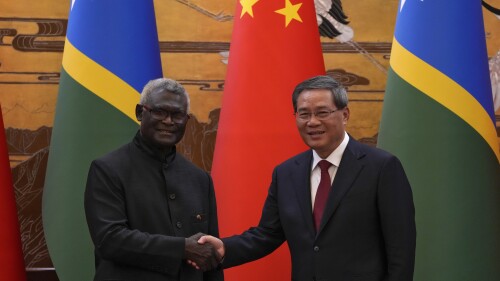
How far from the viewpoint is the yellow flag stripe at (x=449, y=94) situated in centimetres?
323

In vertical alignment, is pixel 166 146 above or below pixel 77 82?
below

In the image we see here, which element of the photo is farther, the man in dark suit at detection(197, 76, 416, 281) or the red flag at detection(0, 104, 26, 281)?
the red flag at detection(0, 104, 26, 281)

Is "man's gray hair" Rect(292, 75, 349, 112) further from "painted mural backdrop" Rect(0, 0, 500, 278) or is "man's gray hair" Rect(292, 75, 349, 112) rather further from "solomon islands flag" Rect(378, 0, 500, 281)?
"painted mural backdrop" Rect(0, 0, 500, 278)

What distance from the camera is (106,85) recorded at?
3.37m

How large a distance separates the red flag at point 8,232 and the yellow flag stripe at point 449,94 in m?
2.04

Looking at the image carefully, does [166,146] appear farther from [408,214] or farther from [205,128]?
[205,128]

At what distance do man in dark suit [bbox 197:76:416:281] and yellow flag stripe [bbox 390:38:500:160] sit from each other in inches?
43.6

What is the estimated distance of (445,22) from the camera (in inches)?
129

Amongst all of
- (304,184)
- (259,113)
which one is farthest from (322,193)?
(259,113)

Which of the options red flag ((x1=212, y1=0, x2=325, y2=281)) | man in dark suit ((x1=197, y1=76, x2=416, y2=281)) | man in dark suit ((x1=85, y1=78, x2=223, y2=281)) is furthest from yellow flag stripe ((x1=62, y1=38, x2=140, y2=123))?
man in dark suit ((x1=197, y1=76, x2=416, y2=281))

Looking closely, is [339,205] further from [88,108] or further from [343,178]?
[88,108]

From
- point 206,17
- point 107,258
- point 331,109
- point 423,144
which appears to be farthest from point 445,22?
point 107,258

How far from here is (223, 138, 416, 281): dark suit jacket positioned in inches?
85.0

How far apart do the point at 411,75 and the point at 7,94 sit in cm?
245
